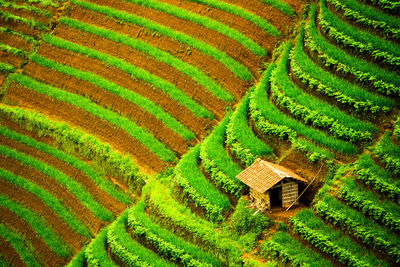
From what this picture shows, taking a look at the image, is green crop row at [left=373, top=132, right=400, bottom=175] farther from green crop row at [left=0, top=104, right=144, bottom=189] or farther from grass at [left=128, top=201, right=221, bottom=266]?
green crop row at [left=0, top=104, right=144, bottom=189]

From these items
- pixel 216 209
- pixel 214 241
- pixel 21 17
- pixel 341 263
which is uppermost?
pixel 21 17

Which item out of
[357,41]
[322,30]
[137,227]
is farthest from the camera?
[322,30]

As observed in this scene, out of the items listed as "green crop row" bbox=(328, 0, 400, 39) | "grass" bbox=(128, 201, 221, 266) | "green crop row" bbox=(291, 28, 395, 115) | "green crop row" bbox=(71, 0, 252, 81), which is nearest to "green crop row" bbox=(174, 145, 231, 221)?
"grass" bbox=(128, 201, 221, 266)

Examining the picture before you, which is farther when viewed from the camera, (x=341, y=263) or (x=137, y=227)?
(x=137, y=227)

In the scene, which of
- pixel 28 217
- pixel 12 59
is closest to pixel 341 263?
Answer: pixel 28 217

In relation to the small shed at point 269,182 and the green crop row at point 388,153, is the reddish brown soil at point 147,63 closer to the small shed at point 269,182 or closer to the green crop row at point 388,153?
the small shed at point 269,182

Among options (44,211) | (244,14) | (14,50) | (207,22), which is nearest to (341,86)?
(244,14)

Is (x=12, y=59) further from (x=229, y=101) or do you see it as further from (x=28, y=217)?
(x=229, y=101)

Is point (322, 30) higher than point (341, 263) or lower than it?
higher
